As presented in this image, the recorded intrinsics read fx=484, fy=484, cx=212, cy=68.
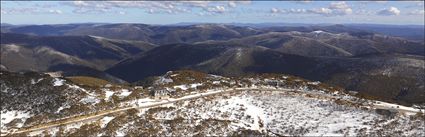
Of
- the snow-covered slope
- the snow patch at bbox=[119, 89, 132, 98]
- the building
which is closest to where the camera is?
the snow-covered slope

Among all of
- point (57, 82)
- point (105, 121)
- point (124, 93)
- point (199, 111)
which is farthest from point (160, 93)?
point (57, 82)

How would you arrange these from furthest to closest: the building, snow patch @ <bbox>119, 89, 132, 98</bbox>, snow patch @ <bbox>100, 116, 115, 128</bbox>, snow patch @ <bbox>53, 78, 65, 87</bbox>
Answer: snow patch @ <bbox>53, 78, 65, 87</bbox> → the building → snow patch @ <bbox>119, 89, 132, 98</bbox> → snow patch @ <bbox>100, 116, 115, 128</bbox>

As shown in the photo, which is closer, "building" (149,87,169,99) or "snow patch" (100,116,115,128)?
"snow patch" (100,116,115,128)

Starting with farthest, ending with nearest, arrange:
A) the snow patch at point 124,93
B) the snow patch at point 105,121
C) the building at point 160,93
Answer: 1. the building at point 160,93
2. the snow patch at point 124,93
3. the snow patch at point 105,121

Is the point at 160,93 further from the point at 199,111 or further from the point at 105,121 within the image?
the point at 105,121

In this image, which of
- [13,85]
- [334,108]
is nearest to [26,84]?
[13,85]

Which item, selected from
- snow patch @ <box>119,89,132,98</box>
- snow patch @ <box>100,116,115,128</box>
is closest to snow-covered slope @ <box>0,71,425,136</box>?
snow patch @ <box>100,116,115,128</box>

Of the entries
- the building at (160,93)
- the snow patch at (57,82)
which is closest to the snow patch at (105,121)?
the building at (160,93)

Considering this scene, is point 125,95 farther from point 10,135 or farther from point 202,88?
point 10,135

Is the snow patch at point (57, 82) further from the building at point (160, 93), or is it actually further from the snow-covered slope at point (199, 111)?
the building at point (160, 93)

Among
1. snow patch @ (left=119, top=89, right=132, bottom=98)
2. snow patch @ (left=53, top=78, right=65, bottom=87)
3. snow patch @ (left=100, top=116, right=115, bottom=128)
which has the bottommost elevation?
snow patch @ (left=100, top=116, right=115, bottom=128)

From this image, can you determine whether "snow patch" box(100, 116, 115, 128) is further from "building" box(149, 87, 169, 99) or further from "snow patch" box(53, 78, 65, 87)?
"snow patch" box(53, 78, 65, 87)
